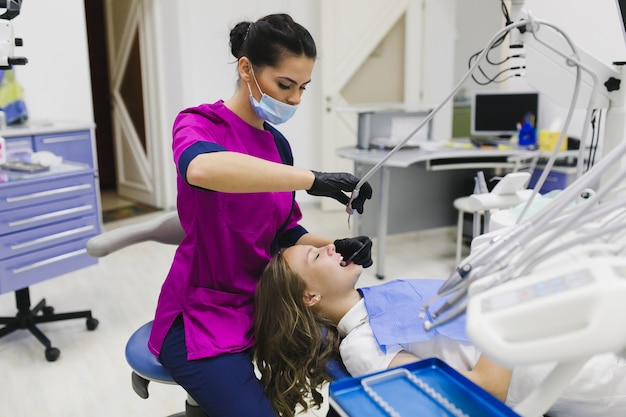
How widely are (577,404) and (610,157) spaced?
0.62 metres

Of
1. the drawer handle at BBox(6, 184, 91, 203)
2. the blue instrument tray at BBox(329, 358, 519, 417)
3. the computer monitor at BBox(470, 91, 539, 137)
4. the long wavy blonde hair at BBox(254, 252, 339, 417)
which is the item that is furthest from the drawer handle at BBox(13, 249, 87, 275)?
the computer monitor at BBox(470, 91, 539, 137)

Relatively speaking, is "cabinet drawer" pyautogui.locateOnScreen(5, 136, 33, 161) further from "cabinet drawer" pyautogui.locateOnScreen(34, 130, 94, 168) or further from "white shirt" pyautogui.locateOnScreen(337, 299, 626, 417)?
"white shirt" pyautogui.locateOnScreen(337, 299, 626, 417)

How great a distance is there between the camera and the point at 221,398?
1.27 m

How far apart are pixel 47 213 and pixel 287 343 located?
1589 millimetres

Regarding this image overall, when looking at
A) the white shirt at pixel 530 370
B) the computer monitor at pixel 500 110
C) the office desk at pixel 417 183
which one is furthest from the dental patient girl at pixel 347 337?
the computer monitor at pixel 500 110

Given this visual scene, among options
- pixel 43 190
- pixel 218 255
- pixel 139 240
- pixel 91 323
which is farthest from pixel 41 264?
pixel 218 255

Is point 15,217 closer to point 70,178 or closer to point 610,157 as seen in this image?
point 70,178

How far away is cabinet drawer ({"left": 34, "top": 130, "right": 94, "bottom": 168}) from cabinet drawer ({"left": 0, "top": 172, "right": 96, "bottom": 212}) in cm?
95

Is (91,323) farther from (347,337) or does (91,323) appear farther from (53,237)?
(347,337)

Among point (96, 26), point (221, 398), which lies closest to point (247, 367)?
point (221, 398)

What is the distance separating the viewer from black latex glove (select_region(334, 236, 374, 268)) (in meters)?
1.46

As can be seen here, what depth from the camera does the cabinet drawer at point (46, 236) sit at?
233 cm

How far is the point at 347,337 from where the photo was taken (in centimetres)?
132

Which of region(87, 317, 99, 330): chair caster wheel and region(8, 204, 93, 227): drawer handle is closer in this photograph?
region(8, 204, 93, 227): drawer handle
